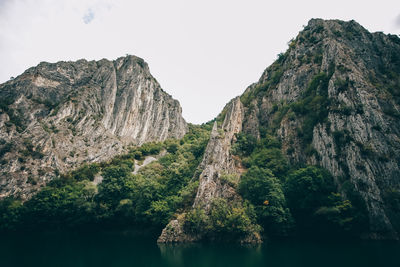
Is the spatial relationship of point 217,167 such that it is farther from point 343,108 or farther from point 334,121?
point 343,108

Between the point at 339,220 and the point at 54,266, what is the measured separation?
38748mm

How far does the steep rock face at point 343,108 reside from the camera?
141 feet

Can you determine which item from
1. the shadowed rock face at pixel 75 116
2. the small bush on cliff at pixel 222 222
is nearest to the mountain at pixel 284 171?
the small bush on cliff at pixel 222 222

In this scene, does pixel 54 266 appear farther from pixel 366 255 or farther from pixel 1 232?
pixel 1 232

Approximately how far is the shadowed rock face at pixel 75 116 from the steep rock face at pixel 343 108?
50.5 m

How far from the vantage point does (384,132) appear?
4716cm

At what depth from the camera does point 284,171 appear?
182ft

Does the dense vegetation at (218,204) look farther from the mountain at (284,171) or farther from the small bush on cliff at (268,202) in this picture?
the mountain at (284,171)

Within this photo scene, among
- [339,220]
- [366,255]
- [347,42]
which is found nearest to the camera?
[366,255]

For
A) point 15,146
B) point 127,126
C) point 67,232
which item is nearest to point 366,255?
point 67,232

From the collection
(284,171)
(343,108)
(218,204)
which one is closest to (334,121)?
(343,108)

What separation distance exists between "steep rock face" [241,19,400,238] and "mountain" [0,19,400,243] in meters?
0.22

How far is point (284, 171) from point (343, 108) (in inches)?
681

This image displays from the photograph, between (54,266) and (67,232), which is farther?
(67,232)
